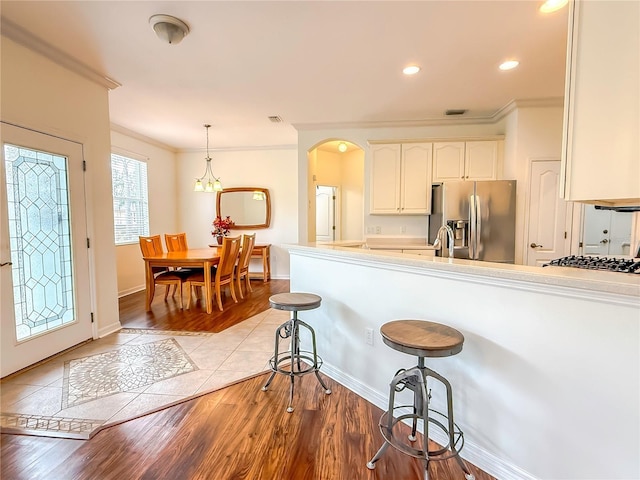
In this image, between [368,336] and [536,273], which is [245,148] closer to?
[368,336]

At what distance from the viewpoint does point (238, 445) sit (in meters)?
1.72

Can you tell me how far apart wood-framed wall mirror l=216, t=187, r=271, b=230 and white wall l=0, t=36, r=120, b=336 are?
3070mm

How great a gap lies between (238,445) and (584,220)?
4.27 m

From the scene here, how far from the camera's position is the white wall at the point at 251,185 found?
6270 millimetres

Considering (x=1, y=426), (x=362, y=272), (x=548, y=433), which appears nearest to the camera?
(x=548, y=433)

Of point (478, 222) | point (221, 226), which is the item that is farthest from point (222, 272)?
point (478, 222)

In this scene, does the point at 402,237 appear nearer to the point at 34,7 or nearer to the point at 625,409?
the point at 625,409

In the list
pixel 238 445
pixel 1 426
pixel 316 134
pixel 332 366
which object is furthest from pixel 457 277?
pixel 316 134

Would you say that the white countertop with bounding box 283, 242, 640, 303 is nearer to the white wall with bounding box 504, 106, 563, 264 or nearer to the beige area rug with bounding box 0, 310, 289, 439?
the beige area rug with bounding box 0, 310, 289, 439

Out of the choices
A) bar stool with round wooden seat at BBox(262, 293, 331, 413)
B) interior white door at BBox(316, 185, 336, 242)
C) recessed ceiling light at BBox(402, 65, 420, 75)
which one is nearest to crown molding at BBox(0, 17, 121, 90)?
bar stool with round wooden seat at BBox(262, 293, 331, 413)

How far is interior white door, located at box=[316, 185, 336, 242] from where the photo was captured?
6.93 metres

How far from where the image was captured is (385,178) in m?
4.42

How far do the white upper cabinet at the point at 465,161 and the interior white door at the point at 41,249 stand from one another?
415 centimetres

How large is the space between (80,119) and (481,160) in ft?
15.1
